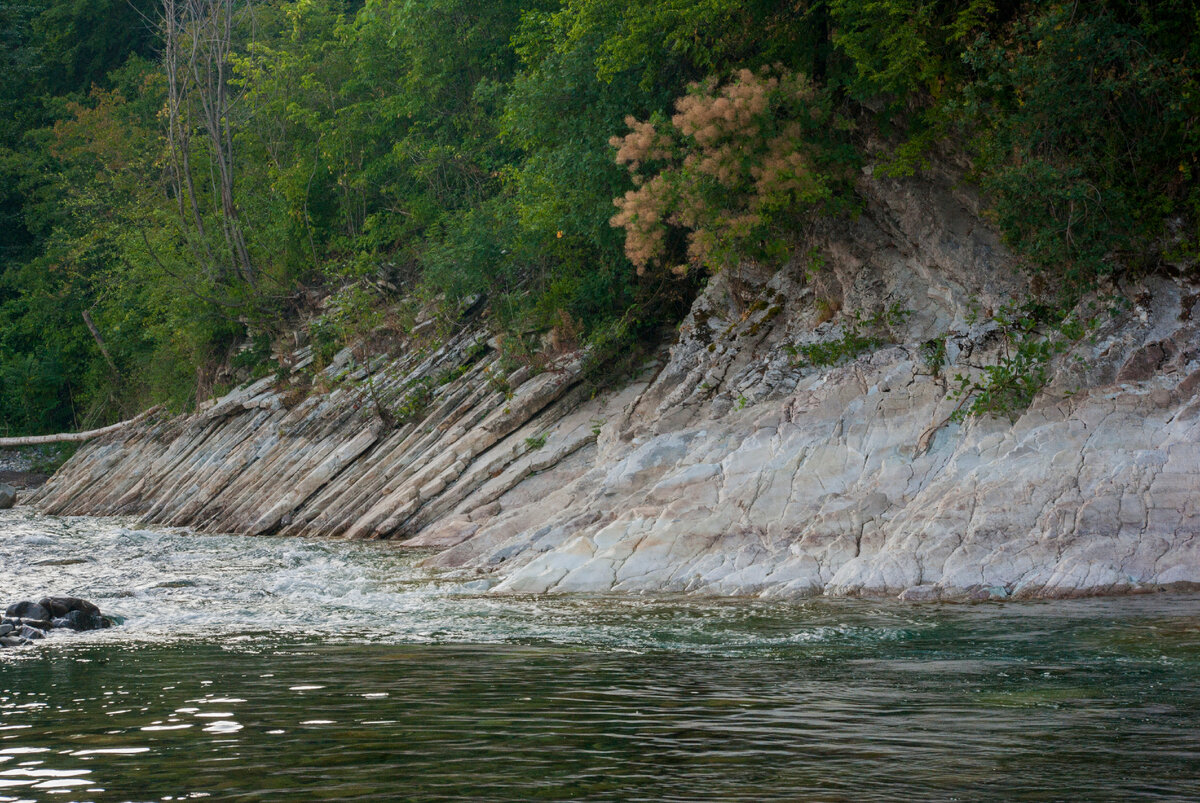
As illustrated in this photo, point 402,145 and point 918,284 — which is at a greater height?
point 402,145

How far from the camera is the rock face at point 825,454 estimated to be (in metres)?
12.9

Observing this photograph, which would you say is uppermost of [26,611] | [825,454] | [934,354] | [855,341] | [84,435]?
[855,341]

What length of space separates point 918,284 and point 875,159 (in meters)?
2.47

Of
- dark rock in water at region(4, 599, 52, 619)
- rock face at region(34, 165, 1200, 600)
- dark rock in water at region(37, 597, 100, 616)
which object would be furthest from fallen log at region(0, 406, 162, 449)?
dark rock in water at region(37, 597, 100, 616)

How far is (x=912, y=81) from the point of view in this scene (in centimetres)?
1758

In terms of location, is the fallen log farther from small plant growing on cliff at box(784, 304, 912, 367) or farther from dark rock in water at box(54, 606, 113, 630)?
dark rock in water at box(54, 606, 113, 630)

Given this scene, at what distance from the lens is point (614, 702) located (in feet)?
24.0

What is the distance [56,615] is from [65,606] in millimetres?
125

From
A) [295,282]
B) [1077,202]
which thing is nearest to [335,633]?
[1077,202]

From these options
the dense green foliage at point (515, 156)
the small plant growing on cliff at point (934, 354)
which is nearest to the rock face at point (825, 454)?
the small plant growing on cliff at point (934, 354)

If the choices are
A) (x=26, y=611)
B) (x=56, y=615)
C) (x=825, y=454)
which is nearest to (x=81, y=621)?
(x=56, y=615)

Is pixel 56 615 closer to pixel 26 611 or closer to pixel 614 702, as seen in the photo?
pixel 26 611

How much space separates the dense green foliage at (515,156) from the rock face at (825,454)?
3.96ft

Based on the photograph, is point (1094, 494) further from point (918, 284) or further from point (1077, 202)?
point (918, 284)
